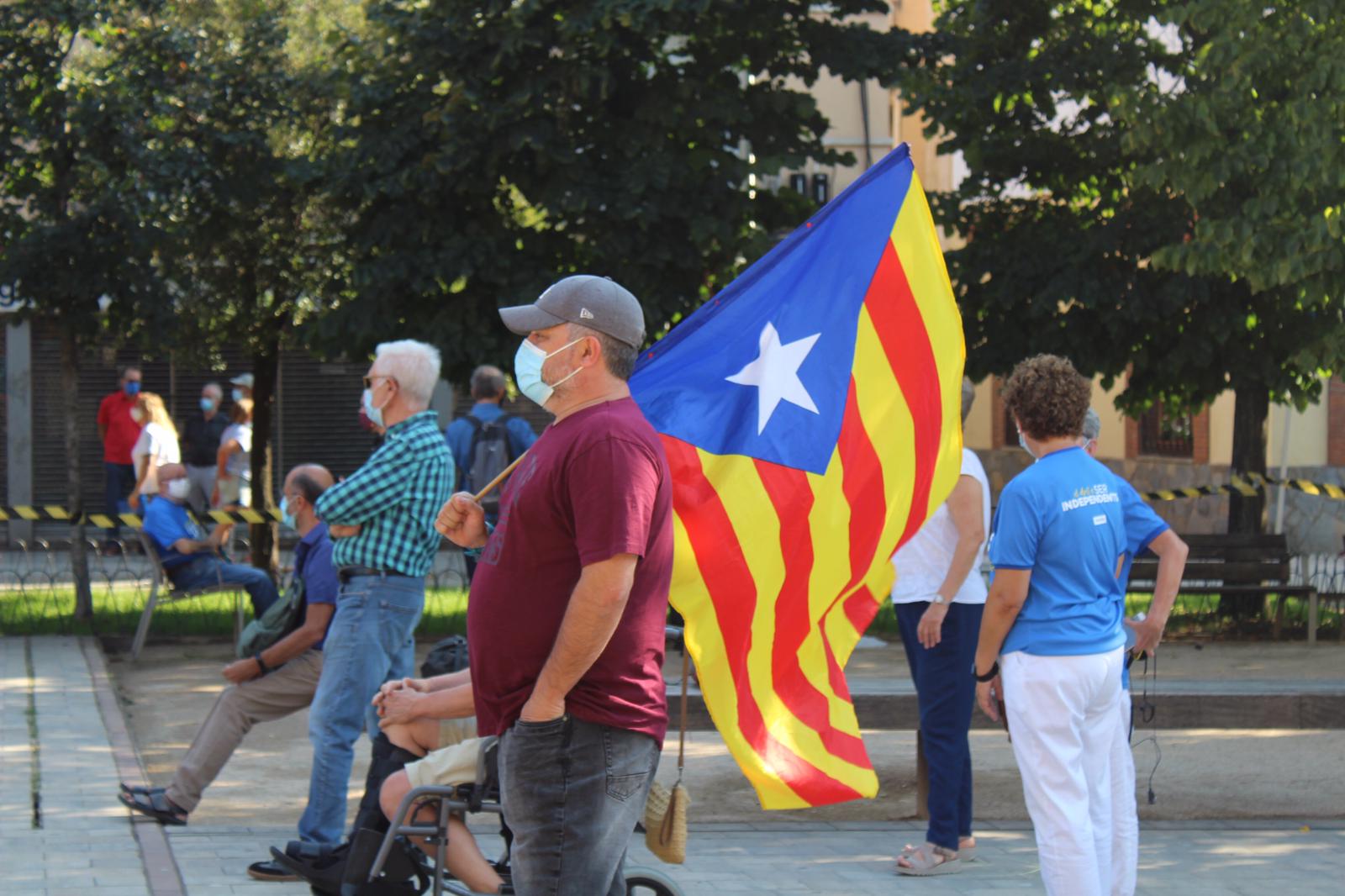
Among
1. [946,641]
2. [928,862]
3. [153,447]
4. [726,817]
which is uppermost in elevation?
A: [153,447]

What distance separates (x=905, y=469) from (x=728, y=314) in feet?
2.60

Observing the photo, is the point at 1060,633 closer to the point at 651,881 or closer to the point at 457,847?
the point at 651,881

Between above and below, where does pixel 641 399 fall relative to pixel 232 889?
above

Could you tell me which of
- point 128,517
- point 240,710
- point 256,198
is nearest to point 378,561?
point 240,710

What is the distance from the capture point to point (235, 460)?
20.5 metres

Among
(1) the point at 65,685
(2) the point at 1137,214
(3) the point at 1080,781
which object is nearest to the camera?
(3) the point at 1080,781

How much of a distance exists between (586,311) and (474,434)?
26.1 feet

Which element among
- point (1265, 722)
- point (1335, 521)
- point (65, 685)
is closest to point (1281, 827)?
point (1265, 722)

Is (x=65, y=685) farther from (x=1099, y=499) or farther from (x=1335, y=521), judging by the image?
(x=1335, y=521)

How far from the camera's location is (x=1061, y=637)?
17.7 ft

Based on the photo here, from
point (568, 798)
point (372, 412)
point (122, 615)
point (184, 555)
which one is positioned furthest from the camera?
point (122, 615)

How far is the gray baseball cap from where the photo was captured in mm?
4078

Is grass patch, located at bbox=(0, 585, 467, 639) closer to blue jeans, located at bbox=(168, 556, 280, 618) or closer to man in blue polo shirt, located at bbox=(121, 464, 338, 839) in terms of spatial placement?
blue jeans, located at bbox=(168, 556, 280, 618)

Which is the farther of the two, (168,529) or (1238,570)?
(1238,570)
